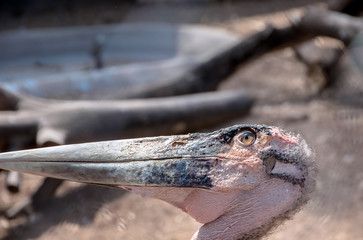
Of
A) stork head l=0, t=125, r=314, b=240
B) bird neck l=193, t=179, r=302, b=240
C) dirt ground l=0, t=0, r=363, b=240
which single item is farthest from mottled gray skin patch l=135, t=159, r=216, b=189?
dirt ground l=0, t=0, r=363, b=240

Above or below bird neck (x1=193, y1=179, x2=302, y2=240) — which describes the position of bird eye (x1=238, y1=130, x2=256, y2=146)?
above

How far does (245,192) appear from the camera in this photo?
4.65 feet

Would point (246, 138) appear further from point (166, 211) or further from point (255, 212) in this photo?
point (166, 211)

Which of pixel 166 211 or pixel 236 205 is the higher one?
pixel 236 205

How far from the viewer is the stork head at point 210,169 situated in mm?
1360

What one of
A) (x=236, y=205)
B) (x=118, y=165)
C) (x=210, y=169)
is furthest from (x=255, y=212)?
(x=118, y=165)

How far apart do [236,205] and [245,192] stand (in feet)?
0.13

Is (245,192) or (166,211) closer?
(245,192)

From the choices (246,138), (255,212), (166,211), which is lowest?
(166,211)

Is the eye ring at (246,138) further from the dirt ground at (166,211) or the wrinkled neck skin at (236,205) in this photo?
the dirt ground at (166,211)

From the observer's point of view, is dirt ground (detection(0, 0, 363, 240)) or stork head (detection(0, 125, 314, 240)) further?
dirt ground (detection(0, 0, 363, 240))

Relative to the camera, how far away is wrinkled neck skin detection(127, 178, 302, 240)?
1380 millimetres

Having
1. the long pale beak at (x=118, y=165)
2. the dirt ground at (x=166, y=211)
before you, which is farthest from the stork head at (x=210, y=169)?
the dirt ground at (x=166, y=211)

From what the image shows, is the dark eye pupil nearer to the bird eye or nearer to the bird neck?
the bird eye
